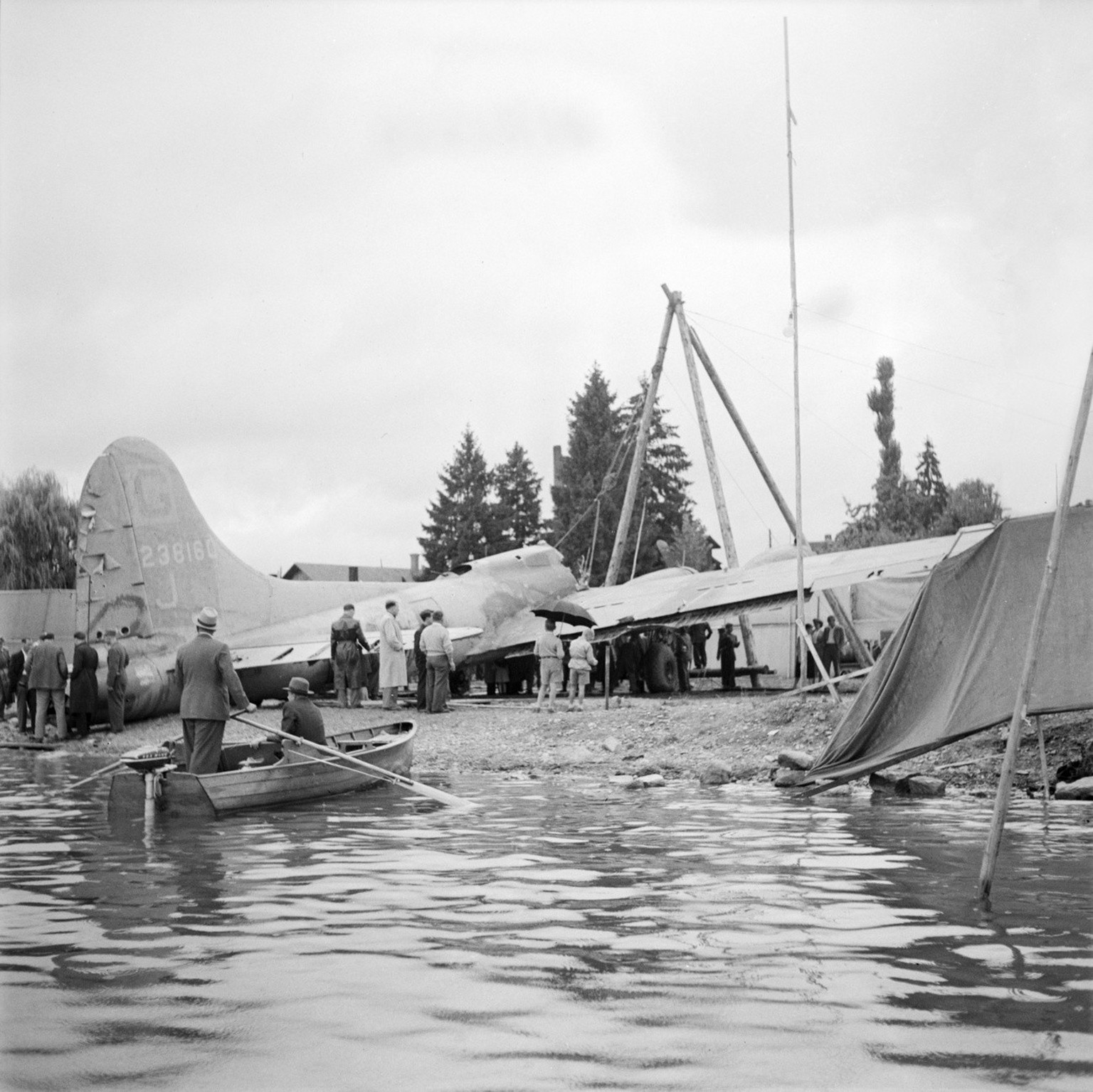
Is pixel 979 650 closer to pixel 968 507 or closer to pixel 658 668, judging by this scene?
pixel 658 668

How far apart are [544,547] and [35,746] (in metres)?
13.5

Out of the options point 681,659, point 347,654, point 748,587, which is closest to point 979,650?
point 748,587

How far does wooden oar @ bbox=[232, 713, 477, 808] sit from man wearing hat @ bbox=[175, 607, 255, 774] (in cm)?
36

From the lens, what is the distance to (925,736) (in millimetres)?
12805

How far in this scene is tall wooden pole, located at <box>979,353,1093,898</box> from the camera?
788 cm

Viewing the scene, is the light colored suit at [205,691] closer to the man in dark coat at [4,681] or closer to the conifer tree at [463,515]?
the man in dark coat at [4,681]

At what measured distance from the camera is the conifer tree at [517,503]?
81.5 meters

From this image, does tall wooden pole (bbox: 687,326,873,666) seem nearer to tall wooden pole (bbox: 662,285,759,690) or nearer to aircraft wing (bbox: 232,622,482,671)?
tall wooden pole (bbox: 662,285,759,690)

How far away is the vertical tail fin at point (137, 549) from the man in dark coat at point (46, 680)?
3.07 ft

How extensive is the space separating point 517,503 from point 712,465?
54.3 m

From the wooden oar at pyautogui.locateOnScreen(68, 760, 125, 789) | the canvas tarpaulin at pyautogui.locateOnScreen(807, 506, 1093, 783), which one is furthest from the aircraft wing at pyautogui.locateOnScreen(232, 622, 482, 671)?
the canvas tarpaulin at pyautogui.locateOnScreen(807, 506, 1093, 783)

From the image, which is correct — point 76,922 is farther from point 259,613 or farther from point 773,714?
point 259,613

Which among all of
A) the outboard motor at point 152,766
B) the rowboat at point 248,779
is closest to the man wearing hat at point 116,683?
the rowboat at point 248,779

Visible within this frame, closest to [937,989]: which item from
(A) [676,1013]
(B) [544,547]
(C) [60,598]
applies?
(A) [676,1013]
